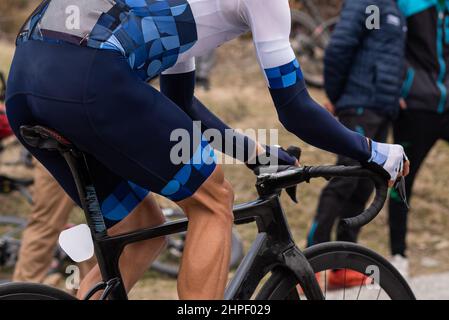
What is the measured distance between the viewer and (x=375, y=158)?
2.85 m

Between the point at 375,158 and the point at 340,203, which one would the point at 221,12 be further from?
the point at 340,203

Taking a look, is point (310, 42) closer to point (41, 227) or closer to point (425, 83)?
point (425, 83)

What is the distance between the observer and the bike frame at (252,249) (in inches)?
108

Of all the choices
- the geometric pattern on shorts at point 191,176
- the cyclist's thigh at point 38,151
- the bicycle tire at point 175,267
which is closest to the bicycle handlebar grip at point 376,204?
the geometric pattern on shorts at point 191,176

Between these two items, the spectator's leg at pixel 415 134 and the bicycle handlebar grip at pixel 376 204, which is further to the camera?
the spectator's leg at pixel 415 134

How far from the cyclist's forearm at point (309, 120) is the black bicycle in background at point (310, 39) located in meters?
7.71

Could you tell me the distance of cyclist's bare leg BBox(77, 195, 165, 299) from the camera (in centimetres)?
294

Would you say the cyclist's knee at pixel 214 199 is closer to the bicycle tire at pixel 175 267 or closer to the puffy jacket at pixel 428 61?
the puffy jacket at pixel 428 61

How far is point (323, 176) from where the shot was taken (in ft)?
9.50

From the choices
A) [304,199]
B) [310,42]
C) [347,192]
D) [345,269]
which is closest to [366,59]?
[347,192]

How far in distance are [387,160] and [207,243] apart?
2.26 feet

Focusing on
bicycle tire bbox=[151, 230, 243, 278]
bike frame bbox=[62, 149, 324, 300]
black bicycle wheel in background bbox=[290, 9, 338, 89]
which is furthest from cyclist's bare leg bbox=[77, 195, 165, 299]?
black bicycle wheel in background bbox=[290, 9, 338, 89]
